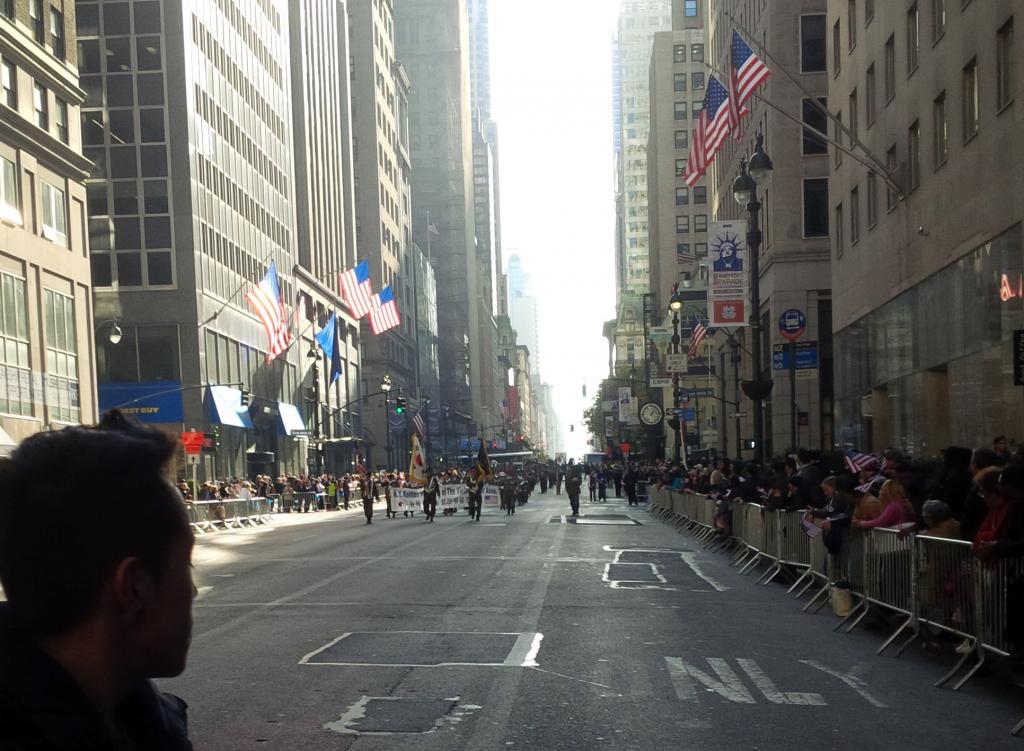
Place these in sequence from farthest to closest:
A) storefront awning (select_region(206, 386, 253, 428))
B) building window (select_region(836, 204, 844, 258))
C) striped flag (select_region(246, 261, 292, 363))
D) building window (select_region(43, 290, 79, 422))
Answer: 1. storefront awning (select_region(206, 386, 253, 428))
2. striped flag (select_region(246, 261, 292, 363))
3. building window (select_region(43, 290, 79, 422))
4. building window (select_region(836, 204, 844, 258))

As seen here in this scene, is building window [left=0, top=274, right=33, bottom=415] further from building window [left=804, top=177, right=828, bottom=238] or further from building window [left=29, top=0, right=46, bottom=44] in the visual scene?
building window [left=804, top=177, right=828, bottom=238]

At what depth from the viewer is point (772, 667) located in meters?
11.6

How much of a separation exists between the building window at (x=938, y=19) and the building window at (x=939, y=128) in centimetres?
138

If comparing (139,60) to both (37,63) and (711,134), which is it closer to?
(37,63)

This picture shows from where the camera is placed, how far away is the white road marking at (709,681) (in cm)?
989

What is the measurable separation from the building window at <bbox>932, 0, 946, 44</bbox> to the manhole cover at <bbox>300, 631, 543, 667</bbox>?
21714 millimetres

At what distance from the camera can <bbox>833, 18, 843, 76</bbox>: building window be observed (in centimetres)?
4316

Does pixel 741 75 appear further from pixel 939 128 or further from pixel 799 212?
pixel 799 212

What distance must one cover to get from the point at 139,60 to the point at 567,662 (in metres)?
55.5

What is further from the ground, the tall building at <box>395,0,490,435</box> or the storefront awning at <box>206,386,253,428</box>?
the tall building at <box>395,0,490,435</box>

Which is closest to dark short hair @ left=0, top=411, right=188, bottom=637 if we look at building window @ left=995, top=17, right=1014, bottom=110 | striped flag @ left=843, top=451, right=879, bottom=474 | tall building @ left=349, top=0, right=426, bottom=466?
striped flag @ left=843, top=451, right=879, bottom=474

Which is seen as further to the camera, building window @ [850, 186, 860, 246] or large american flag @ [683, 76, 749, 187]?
building window @ [850, 186, 860, 246]

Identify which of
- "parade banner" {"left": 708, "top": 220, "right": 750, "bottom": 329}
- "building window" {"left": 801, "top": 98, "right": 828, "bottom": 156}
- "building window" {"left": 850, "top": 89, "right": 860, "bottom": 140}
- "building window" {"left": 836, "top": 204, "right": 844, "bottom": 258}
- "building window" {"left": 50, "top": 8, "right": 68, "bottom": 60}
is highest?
"building window" {"left": 50, "top": 8, "right": 68, "bottom": 60}

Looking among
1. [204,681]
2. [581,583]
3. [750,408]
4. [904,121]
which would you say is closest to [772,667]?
[204,681]
